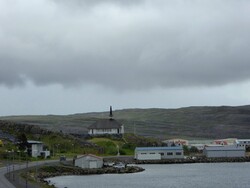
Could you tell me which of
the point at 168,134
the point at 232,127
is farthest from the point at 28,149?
the point at 232,127

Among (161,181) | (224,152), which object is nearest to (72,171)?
(161,181)

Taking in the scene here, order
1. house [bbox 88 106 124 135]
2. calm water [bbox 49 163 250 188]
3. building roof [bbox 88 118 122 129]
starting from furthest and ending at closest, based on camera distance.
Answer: building roof [bbox 88 118 122 129] → house [bbox 88 106 124 135] → calm water [bbox 49 163 250 188]

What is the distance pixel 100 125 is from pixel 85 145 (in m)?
20.9

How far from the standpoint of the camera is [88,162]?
7694cm

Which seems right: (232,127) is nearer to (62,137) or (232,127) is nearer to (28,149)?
(62,137)

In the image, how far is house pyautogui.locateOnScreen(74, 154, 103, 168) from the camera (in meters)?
76.2

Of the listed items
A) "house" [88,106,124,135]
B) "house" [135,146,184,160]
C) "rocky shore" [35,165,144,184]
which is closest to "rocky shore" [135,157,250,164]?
"house" [135,146,184,160]

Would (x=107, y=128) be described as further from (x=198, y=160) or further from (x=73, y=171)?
(x=73, y=171)

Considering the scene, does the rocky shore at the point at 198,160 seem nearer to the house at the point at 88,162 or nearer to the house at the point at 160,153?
the house at the point at 160,153

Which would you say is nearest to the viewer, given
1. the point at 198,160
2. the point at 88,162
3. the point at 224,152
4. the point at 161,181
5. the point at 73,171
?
the point at 161,181

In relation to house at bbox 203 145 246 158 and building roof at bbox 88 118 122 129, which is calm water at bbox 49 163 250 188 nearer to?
house at bbox 203 145 246 158

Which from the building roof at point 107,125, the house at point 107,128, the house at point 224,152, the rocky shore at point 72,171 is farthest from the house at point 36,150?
the house at point 224,152

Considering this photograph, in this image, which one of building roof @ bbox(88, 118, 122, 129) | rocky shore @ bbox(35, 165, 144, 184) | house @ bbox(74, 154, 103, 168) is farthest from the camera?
building roof @ bbox(88, 118, 122, 129)

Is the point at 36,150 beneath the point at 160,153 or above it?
above
